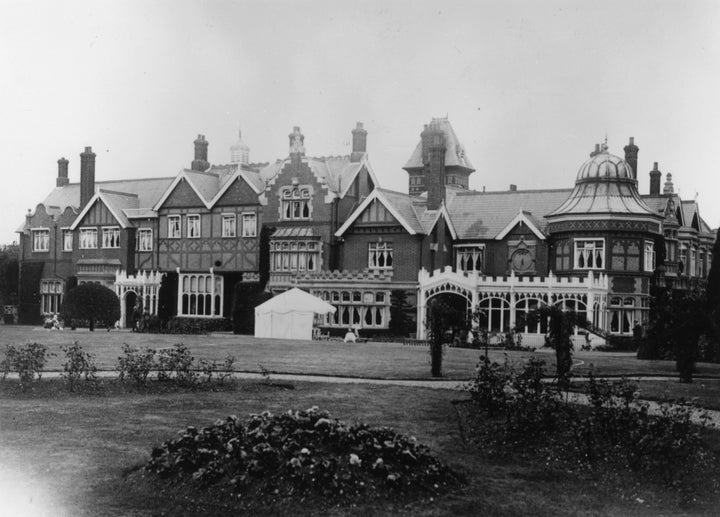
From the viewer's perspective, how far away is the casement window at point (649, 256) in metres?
38.1

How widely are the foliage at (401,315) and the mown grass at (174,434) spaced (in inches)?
836

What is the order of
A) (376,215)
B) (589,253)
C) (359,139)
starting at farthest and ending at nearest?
(359,139), (376,215), (589,253)

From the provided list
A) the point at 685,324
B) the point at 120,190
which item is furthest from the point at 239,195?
the point at 685,324

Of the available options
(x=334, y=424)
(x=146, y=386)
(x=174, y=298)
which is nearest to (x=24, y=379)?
(x=146, y=386)

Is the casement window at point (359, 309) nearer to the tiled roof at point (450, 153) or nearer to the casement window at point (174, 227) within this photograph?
the casement window at point (174, 227)

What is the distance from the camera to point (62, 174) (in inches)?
2287

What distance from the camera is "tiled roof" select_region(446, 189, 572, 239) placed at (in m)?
42.0

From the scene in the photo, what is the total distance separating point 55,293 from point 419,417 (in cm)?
4175

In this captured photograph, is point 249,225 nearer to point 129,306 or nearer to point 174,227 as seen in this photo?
point 174,227

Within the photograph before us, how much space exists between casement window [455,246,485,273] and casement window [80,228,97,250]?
22.4 m

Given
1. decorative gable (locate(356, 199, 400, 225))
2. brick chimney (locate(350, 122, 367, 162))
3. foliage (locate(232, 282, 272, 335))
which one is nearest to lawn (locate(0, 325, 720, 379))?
foliage (locate(232, 282, 272, 335))

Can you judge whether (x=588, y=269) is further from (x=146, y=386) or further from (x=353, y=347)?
(x=146, y=386)

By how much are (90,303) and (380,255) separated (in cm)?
1430

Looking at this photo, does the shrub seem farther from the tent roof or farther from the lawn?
the tent roof
